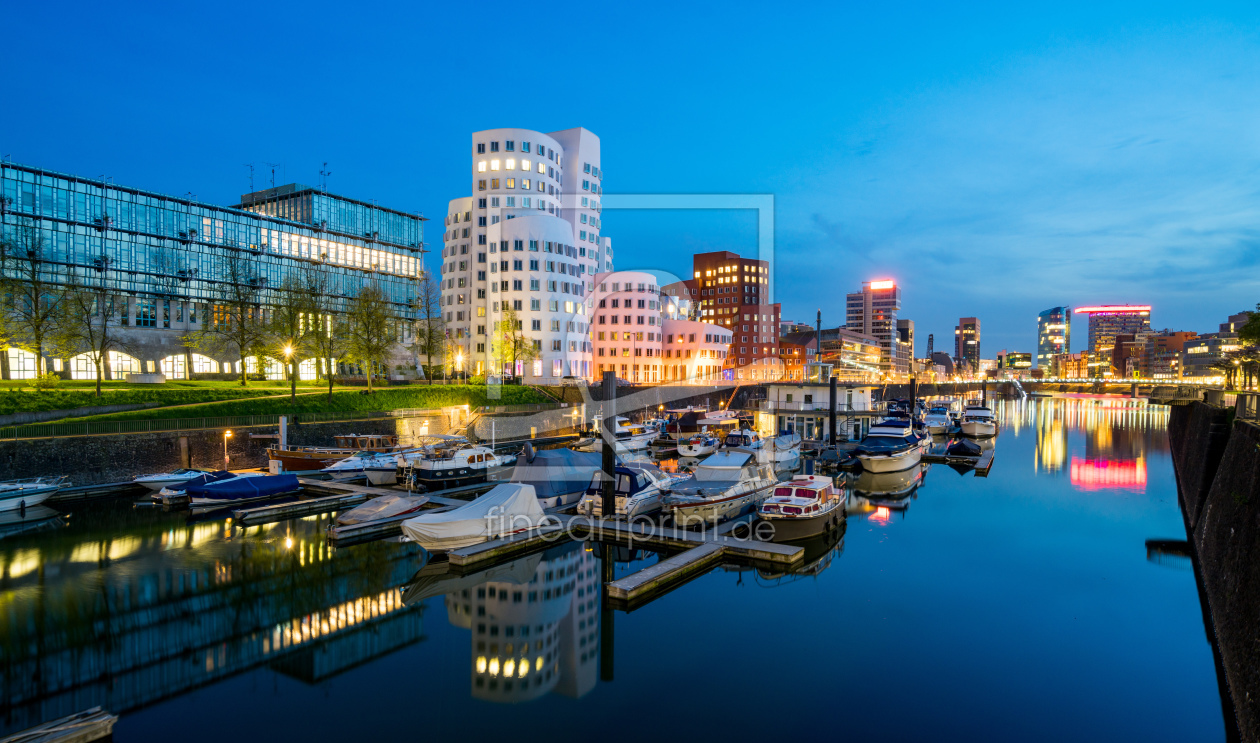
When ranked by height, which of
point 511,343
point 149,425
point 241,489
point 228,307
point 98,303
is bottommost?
point 241,489

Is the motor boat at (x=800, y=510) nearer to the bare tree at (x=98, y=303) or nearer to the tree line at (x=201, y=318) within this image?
the tree line at (x=201, y=318)

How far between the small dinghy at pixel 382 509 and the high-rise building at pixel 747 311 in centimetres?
15324

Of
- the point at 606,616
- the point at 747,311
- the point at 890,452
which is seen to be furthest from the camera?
the point at 747,311

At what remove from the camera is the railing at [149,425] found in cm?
3838

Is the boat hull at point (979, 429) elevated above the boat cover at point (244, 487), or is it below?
below

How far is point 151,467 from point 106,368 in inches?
1895

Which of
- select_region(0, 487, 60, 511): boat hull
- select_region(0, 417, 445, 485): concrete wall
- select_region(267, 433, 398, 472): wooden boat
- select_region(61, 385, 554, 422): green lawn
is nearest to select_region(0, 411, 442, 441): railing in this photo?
select_region(0, 417, 445, 485): concrete wall

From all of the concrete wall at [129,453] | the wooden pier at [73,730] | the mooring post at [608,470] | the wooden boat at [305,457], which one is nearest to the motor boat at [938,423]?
the mooring post at [608,470]

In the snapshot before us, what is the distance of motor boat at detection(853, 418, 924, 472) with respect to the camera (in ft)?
164

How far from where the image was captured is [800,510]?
2984 cm

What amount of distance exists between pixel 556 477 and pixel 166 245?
8237cm

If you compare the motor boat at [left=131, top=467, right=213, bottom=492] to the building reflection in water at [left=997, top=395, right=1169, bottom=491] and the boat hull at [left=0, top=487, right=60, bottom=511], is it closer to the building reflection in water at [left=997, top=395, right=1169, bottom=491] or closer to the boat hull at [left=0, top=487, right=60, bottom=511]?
the boat hull at [left=0, top=487, right=60, bottom=511]

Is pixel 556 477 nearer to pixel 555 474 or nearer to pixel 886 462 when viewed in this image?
pixel 555 474

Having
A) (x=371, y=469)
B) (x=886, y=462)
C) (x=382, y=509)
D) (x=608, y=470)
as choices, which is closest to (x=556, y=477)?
(x=608, y=470)
